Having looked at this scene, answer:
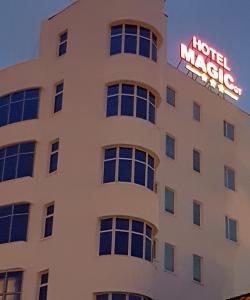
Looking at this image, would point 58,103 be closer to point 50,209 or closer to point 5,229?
point 50,209

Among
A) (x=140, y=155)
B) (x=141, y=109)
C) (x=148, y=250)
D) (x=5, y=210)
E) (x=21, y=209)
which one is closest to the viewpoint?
(x=148, y=250)

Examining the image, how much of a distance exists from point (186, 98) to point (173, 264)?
10.7 m

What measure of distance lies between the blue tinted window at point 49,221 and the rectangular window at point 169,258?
21.7 feet

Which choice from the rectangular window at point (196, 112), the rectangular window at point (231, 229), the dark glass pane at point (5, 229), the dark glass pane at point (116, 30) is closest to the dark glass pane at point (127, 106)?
the dark glass pane at point (116, 30)

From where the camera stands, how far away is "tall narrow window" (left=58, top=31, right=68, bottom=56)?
143 feet

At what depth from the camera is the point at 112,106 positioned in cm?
4019

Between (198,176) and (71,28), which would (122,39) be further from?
(198,176)

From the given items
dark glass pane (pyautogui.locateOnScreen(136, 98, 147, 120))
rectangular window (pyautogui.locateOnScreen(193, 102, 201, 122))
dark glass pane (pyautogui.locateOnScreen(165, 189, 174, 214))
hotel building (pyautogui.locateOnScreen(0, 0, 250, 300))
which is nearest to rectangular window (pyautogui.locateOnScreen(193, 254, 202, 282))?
hotel building (pyautogui.locateOnScreen(0, 0, 250, 300))

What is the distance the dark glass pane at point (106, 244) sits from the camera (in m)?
36.9

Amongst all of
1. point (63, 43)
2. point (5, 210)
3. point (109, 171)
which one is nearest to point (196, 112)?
point (63, 43)

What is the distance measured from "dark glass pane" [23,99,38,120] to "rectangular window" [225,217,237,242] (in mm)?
13059

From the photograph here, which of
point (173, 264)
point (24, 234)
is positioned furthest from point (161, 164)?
point (24, 234)

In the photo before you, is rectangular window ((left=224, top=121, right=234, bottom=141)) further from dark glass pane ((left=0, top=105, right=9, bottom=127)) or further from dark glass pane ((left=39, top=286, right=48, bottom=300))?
dark glass pane ((left=39, top=286, right=48, bottom=300))

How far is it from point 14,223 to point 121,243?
631 cm
